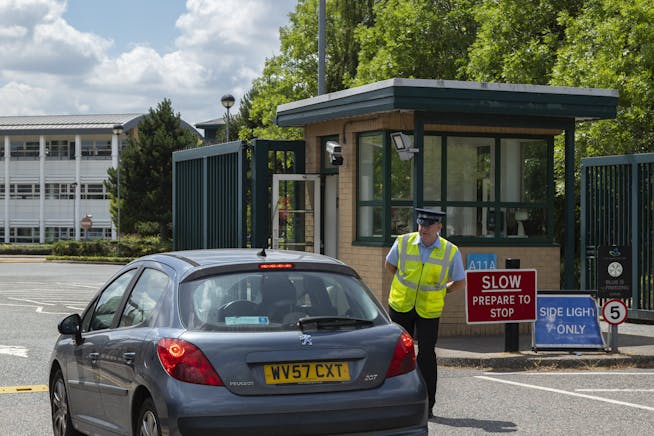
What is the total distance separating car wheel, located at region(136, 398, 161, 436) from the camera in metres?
5.89

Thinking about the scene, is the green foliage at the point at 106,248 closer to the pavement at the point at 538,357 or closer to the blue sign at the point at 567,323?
the pavement at the point at 538,357

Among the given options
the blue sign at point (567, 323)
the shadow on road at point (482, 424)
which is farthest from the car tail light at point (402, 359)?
→ the blue sign at point (567, 323)

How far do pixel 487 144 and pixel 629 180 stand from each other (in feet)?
11.6

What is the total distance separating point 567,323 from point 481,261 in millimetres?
2480

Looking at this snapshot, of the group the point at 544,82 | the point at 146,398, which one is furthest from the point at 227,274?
the point at 544,82

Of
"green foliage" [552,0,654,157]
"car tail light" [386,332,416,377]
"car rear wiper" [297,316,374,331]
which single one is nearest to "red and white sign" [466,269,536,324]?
"car tail light" [386,332,416,377]

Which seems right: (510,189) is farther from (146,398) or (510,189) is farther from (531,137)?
(146,398)

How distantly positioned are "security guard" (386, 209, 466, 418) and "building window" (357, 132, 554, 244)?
6212 millimetres

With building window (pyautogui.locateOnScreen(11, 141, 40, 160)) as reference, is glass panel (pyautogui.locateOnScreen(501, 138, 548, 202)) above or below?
below

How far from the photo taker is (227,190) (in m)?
19.8

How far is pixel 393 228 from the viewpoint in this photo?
1594 centimetres

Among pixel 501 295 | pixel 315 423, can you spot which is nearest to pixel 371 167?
pixel 501 295

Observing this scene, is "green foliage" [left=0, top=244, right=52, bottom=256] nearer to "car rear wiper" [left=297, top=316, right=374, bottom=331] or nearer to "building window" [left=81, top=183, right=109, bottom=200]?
"building window" [left=81, top=183, right=109, bottom=200]

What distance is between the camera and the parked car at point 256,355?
5.75 meters
